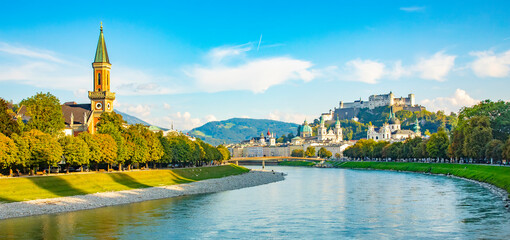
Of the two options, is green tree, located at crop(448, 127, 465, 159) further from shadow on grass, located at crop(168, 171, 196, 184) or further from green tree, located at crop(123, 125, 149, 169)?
green tree, located at crop(123, 125, 149, 169)

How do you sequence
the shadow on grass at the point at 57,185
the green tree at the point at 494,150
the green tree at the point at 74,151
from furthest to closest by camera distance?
the green tree at the point at 494,150
the green tree at the point at 74,151
the shadow on grass at the point at 57,185

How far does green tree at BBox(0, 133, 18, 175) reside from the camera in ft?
167

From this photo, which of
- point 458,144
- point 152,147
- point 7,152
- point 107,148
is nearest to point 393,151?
point 458,144

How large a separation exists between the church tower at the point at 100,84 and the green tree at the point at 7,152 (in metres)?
39.1

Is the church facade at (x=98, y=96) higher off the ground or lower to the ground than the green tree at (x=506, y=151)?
higher

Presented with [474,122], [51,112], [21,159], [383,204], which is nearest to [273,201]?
[383,204]

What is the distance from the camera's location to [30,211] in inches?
1692

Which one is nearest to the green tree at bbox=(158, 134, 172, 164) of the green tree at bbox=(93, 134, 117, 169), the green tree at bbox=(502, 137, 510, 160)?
the green tree at bbox=(93, 134, 117, 169)

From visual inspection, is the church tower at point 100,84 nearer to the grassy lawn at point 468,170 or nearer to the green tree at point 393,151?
the grassy lawn at point 468,170

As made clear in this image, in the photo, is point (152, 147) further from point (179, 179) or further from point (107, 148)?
point (107, 148)

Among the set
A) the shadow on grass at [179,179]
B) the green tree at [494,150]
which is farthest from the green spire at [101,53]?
the green tree at [494,150]

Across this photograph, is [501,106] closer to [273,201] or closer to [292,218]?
[273,201]

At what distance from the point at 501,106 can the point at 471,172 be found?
70.7ft

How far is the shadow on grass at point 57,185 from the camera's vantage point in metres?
51.4
